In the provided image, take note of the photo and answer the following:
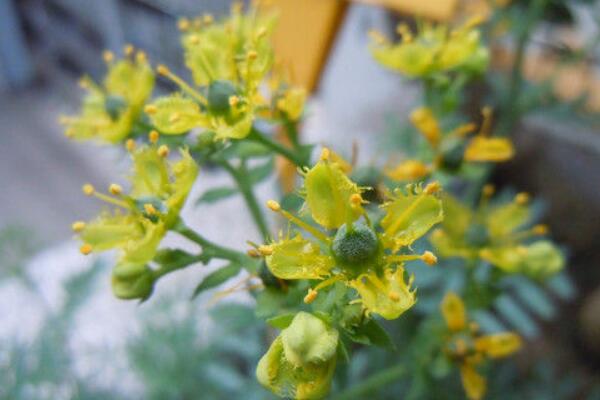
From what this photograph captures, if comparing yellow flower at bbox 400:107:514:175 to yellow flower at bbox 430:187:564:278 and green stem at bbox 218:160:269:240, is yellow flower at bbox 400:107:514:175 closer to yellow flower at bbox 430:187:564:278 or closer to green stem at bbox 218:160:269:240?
yellow flower at bbox 430:187:564:278

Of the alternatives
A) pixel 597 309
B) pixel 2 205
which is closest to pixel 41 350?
pixel 597 309

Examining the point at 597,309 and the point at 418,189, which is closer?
the point at 418,189

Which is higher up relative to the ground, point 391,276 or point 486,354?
point 391,276

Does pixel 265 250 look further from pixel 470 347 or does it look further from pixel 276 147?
pixel 470 347

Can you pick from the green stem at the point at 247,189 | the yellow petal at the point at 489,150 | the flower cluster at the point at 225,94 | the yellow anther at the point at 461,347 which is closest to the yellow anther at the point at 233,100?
the flower cluster at the point at 225,94

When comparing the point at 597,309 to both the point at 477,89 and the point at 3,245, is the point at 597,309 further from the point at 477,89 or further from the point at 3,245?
the point at 3,245

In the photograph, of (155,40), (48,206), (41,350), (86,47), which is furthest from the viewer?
(86,47)
